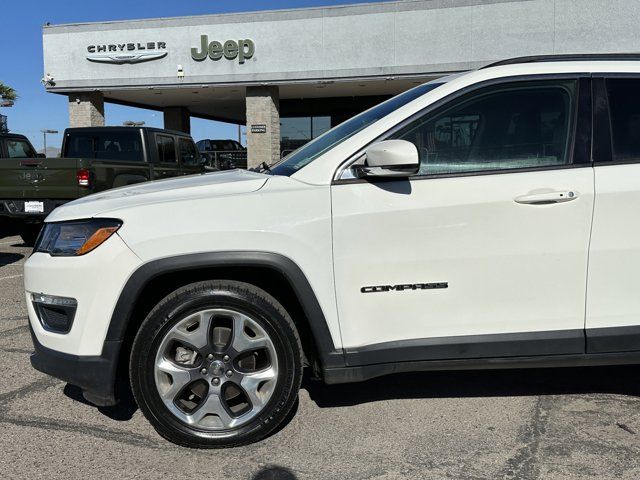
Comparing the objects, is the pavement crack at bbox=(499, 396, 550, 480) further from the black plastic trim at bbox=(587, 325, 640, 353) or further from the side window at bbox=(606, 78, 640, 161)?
the side window at bbox=(606, 78, 640, 161)

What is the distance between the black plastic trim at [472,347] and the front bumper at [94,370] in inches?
46.8

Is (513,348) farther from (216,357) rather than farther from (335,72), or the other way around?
(335,72)

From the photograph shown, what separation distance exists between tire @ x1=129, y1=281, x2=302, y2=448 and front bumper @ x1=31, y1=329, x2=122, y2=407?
0.10 metres

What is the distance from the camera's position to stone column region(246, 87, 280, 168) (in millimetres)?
20031

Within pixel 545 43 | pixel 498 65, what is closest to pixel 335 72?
pixel 545 43

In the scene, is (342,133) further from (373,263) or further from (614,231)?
(614,231)

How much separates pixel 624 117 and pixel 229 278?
2.28m

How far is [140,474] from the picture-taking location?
2.71 metres

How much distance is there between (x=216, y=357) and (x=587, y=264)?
1.97 m

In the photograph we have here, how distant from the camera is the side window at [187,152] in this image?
11.0 metres

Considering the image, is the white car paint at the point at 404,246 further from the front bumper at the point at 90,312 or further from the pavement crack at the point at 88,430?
the pavement crack at the point at 88,430

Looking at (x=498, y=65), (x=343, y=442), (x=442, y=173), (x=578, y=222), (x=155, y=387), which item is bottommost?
(x=343, y=442)

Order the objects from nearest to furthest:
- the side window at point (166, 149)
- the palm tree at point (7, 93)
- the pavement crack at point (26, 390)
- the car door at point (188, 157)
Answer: the pavement crack at point (26, 390) < the side window at point (166, 149) < the car door at point (188, 157) < the palm tree at point (7, 93)

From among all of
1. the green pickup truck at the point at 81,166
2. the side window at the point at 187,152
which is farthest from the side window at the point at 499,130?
the side window at the point at 187,152
